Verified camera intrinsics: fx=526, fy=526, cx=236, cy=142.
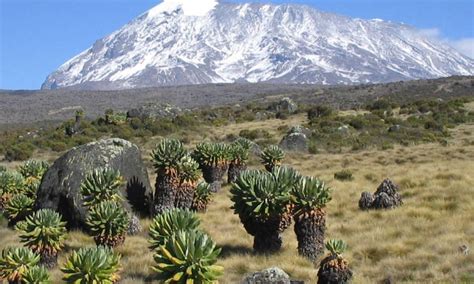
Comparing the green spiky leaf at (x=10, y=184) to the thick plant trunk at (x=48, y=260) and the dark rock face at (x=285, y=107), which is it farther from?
the dark rock face at (x=285, y=107)

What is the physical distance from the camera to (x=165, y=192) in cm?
1636

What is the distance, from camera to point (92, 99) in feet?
578

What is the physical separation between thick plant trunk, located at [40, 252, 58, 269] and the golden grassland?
499mm

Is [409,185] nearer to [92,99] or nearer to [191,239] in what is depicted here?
[191,239]

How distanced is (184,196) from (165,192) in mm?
653

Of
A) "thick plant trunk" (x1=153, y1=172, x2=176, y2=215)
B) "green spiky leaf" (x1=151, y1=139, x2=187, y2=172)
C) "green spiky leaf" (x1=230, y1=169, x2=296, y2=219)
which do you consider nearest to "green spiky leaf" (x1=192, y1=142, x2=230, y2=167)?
"green spiky leaf" (x1=151, y1=139, x2=187, y2=172)

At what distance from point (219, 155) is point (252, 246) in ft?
27.2

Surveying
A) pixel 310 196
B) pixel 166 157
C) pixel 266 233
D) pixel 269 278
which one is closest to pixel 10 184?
pixel 166 157

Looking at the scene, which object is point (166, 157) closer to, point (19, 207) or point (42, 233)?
point (42, 233)

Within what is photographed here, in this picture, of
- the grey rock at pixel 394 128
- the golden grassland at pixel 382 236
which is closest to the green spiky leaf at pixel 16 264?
the golden grassland at pixel 382 236

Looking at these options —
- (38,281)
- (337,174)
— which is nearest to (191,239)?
(38,281)

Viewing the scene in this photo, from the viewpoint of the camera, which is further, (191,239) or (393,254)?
(393,254)

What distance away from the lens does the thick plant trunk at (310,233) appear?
41.5ft

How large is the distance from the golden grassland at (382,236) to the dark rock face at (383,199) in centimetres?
38
